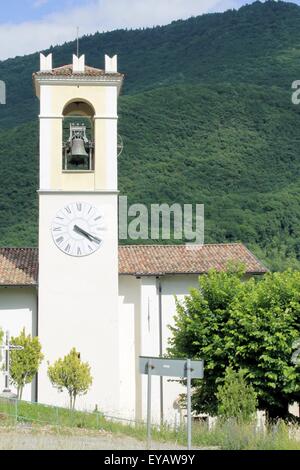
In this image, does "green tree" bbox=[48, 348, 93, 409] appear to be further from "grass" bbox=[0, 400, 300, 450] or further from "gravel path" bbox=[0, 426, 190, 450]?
"gravel path" bbox=[0, 426, 190, 450]

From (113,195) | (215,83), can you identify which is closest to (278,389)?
(113,195)

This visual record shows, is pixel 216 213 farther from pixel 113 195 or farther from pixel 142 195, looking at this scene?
pixel 113 195

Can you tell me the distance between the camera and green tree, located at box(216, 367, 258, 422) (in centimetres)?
2298

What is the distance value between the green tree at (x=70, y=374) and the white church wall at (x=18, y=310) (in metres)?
2.49

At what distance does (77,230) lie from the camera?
95.4ft

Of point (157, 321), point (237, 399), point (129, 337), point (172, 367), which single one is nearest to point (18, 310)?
point (129, 337)

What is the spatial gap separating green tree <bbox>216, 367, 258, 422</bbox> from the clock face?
716 centimetres

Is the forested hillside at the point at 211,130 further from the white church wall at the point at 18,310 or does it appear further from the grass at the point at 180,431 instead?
the grass at the point at 180,431

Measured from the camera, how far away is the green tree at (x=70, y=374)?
27422 millimetres

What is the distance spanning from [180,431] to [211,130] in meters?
75.5

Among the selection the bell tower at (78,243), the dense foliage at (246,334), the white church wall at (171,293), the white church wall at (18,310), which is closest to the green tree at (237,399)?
the dense foliage at (246,334)

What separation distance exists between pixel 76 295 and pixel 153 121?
204 feet

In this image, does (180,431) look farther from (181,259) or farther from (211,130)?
(211,130)

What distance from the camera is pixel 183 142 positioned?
290 feet
